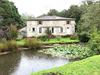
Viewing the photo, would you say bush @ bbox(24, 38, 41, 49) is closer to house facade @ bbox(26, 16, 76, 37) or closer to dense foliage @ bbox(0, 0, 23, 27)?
house facade @ bbox(26, 16, 76, 37)

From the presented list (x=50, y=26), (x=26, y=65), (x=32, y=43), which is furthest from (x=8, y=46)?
(x=50, y=26)

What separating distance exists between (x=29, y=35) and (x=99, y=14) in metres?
19.5

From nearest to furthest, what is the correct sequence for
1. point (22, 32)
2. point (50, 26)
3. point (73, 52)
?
point (73, 52)
point (22, 32)
point (50, 26)

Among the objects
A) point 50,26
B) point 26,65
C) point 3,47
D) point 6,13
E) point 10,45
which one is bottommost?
point 26,65

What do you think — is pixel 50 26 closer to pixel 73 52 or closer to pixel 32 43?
pixel 32 43

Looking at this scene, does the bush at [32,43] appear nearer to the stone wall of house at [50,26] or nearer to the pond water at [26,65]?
the pond water at [26,65]

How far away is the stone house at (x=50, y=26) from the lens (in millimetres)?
31625

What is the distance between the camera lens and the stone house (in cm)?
3162

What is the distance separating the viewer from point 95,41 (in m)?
12.1

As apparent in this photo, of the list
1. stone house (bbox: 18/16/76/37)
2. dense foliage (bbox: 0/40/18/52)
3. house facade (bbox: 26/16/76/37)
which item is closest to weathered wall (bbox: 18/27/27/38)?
stone house (bbox: 18/16/76/37)

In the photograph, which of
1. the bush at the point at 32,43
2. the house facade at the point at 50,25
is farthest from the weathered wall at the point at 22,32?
the bush at the point at 32,43

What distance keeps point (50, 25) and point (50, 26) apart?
284 millimetres

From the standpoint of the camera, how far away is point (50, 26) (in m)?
32.1

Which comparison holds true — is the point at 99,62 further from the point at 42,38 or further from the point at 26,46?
the point at 42,38
